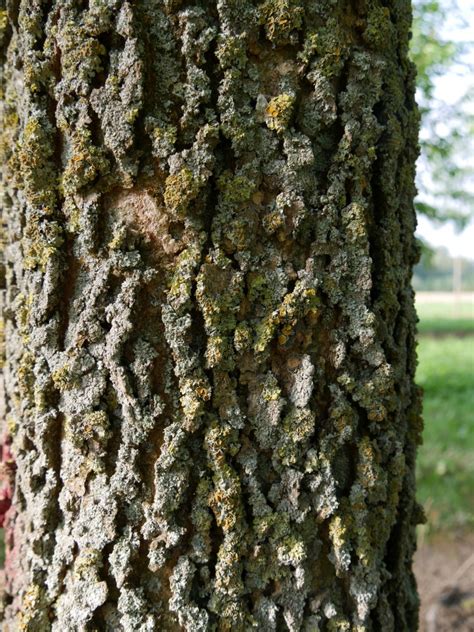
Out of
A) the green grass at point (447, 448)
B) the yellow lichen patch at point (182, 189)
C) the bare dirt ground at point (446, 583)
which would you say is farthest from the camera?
the green grass at point (447, 448)

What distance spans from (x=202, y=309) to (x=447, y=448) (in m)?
4.54

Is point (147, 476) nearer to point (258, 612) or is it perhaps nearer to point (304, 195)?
point (258, 612)

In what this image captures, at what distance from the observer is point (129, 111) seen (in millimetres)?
1121

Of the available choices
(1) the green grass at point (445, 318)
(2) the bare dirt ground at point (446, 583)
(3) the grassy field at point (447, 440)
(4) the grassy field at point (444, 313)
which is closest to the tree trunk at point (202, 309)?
(2) the bare dirt ground at point (446, 583)

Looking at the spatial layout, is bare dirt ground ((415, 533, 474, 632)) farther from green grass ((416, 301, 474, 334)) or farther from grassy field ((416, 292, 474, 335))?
grassy field ((416, 292, 474, 335))

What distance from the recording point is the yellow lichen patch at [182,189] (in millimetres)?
1125

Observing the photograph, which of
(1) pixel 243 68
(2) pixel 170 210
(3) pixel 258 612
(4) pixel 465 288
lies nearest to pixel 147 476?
(3) pixel 258 612

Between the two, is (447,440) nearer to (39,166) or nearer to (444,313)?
(39,166)

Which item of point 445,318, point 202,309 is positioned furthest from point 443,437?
point 445,318

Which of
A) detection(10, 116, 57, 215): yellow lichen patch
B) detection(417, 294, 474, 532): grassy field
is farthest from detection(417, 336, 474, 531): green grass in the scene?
detection(10, 116, 57, 215): yellow lichen patch

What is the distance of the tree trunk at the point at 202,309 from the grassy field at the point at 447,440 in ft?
9.88

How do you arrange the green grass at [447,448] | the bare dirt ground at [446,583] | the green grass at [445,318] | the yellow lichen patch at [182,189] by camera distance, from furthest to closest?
the green grass at [445,318] < the green grass at [447,448] < the bare dirt ground at [446,583] < the yellow lichen patch at [182,189]

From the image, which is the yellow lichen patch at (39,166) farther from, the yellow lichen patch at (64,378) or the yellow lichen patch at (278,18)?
the yellow lichen patch at (278,18)

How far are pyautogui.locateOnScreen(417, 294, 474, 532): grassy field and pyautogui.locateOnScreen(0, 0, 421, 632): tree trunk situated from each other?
3.01 meters
